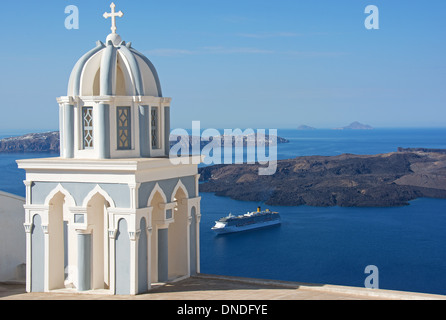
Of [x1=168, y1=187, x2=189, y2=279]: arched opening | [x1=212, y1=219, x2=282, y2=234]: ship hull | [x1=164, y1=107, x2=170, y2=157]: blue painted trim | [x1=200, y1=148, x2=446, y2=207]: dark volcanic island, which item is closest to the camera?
[x1=164, y1=107, x2=170, y2=157]: blue painted trim

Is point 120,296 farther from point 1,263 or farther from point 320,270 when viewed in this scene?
point 320,270

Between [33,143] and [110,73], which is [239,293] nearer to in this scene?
[110,73]

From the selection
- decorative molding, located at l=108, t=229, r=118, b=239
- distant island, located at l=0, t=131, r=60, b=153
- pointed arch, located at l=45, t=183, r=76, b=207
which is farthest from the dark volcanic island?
decorative molding, located at l=108, t=229, r=118, b=239

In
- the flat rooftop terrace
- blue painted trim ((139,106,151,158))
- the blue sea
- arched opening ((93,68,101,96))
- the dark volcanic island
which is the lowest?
the blue sea

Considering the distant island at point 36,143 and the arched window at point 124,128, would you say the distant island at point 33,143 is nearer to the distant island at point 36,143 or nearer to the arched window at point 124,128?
the distant island at point 36,143

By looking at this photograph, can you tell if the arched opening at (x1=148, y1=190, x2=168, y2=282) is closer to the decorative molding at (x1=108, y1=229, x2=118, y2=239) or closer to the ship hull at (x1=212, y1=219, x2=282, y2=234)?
the decorative molding at (x1=108, y1=229, x2=118, y2=239)

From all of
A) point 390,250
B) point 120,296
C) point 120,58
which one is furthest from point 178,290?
point 390,250
